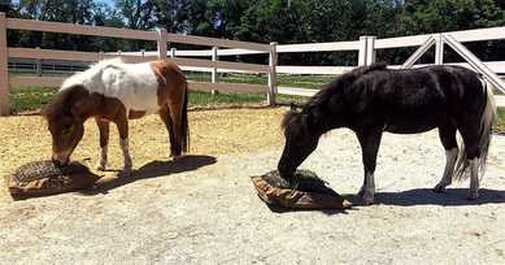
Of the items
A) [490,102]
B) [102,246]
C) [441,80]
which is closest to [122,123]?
[102,246]

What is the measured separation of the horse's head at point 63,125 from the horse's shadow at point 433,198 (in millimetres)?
3032

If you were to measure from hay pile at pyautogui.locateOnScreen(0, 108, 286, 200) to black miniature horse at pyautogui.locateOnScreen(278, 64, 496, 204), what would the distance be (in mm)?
2639

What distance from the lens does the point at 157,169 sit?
7672 millimetres

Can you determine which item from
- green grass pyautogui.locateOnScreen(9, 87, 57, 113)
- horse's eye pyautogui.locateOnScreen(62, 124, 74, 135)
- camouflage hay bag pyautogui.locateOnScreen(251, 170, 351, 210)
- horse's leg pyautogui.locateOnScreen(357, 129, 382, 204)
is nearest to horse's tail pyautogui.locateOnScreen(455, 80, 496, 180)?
horse's leg pyautogui.locateOnScreen(357, 129, 382, 204)

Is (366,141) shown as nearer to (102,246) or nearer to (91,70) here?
(102,246)

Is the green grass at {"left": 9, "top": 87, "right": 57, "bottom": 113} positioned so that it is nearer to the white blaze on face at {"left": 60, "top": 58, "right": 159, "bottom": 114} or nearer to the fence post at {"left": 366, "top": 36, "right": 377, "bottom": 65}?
the white blaze on face at {"left": 60, "top": 58, "right": 159, "bottom": 114}

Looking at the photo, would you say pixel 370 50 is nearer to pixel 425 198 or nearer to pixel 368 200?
pixel 425 198

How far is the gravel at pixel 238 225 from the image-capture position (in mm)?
5047

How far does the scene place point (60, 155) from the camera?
6.83m

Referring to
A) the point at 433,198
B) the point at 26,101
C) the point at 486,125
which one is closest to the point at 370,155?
the point at 433,198

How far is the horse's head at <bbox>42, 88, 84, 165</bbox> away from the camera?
6.85 meters

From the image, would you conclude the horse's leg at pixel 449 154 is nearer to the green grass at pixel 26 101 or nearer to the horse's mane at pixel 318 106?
the horse's mane at pixel 318 106

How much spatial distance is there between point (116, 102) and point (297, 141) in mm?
2316

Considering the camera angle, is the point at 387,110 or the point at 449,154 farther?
the point at 449,154
